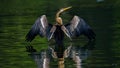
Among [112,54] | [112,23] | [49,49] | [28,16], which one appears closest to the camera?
[112,54]

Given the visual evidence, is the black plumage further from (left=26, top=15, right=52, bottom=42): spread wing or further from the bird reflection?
the bird reflection

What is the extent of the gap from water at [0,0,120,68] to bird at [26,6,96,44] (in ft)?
0.76

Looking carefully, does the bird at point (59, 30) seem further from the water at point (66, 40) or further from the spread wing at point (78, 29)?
the water at point (66, 40)

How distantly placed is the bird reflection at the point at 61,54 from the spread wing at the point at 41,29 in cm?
75

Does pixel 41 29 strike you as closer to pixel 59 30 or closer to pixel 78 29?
pixel 59 30

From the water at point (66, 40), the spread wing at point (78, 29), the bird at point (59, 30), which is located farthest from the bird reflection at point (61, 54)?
the spread wing at point (78, 29)

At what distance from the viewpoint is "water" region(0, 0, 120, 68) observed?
1565 cm

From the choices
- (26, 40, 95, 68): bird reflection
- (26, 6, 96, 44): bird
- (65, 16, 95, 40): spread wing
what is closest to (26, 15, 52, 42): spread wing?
(26, 6, 96, 44): bird

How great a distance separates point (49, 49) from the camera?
18.3m

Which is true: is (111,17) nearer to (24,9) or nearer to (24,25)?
(24,25)

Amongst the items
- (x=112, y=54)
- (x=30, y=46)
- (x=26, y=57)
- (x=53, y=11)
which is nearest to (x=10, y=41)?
(x=30, y=46)

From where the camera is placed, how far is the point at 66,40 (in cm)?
2000

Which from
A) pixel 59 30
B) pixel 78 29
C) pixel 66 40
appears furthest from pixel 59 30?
pixel 78 29

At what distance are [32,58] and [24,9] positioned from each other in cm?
1543
